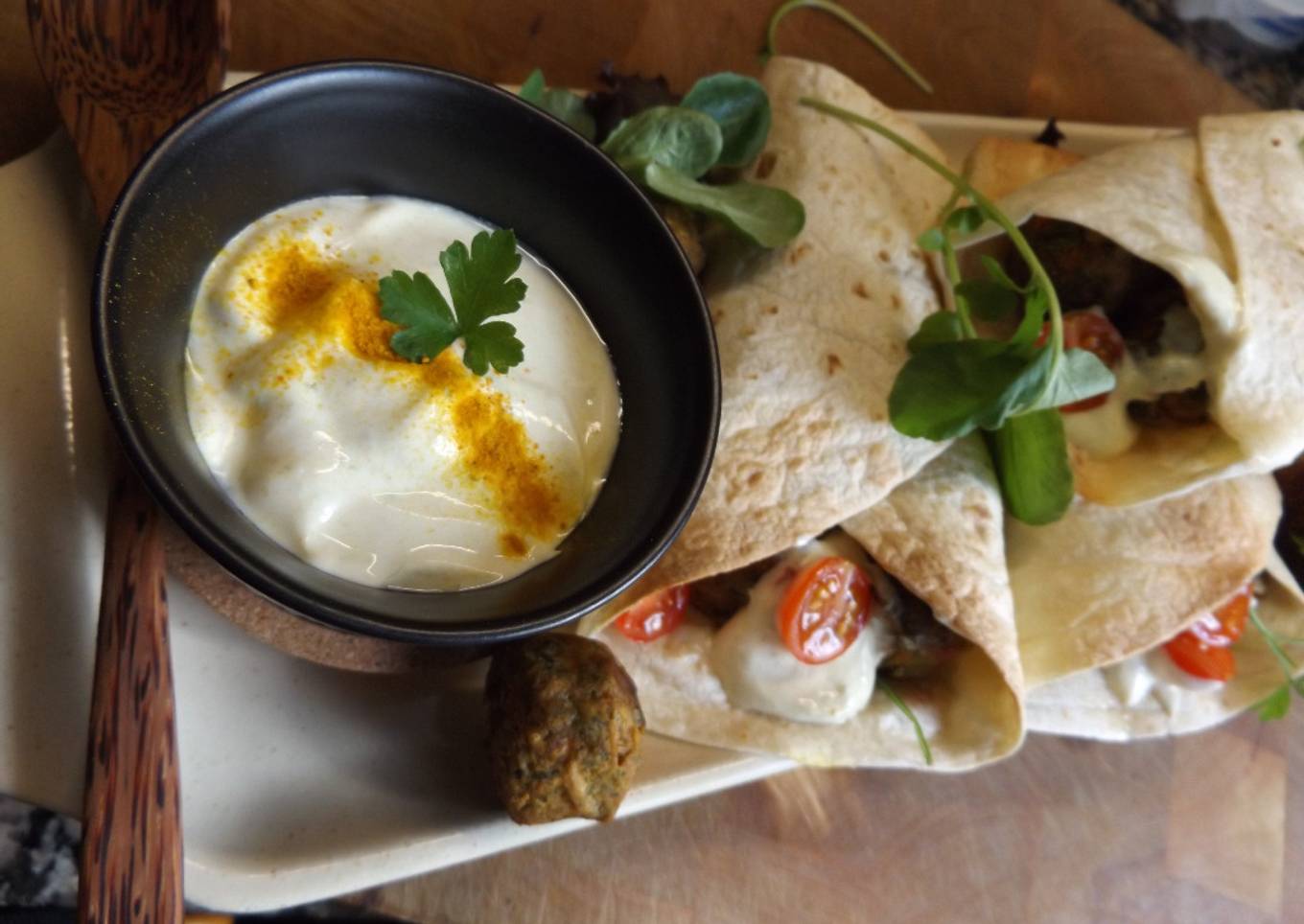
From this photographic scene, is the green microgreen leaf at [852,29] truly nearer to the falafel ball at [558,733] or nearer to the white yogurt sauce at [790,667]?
the white yogurt sauce at [790,667]

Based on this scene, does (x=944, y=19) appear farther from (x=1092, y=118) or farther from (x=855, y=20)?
(x=1092, y=118)

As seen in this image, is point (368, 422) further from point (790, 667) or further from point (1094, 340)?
point (1094, 340)

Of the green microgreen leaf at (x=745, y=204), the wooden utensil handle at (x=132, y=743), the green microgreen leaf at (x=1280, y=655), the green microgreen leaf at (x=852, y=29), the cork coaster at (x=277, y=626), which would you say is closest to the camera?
the wooden utensil handle at (x=132, y=743)

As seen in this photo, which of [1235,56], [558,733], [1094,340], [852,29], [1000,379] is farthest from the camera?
[1235,56]

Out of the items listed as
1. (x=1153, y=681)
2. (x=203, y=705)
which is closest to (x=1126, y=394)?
(x=1153, y=681)

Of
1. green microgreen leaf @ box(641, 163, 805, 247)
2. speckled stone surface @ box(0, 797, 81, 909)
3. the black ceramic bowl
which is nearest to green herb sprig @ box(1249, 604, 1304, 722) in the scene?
green microgreen leaf @ box(641, 163, 805, 247)

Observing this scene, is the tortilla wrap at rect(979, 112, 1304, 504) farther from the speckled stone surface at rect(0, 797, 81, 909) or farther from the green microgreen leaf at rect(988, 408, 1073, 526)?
the speckled stone surface at rect(0, 797, 81, 909)

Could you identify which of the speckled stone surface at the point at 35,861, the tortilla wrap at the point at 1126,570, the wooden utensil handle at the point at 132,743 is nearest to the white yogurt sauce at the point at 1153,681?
the tortilla wrap at the point at 1126,570
